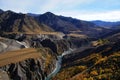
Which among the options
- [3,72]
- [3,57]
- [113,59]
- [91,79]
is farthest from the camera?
[3,57]

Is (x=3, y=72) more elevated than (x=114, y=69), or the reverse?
(x=114, y=69)

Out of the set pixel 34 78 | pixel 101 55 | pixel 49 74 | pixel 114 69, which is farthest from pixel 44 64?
pixel 114 69

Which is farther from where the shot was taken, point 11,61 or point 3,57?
point 3,57

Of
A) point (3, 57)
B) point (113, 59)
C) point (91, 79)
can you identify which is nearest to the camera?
point (91, 79)

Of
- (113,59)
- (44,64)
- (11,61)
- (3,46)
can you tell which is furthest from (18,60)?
(113,59)

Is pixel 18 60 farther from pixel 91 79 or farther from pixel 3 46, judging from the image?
pixel 91 79

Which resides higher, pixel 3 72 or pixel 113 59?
pixel 113 59

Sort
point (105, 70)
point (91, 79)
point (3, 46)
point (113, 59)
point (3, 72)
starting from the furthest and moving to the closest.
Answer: point (3, 46) → point (3, 72) → point (113, 59) → point (105, 70) → point (91, 79)

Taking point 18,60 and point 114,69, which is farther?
point 18,60

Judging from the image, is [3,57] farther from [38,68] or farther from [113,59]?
[113,59]
